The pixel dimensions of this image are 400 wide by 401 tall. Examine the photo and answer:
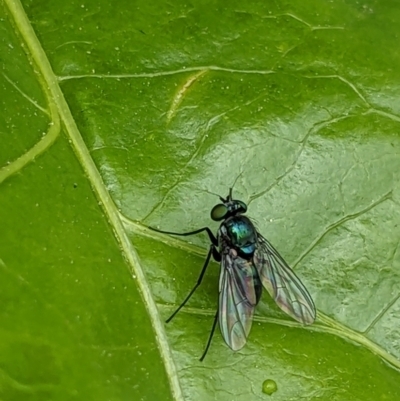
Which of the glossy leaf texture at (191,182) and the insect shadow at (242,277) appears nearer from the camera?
the glossy leaf texture at (191,182)

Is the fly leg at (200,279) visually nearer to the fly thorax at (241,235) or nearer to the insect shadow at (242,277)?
the insect shadow at (242,277)

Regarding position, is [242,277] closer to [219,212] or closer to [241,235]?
[241,235]

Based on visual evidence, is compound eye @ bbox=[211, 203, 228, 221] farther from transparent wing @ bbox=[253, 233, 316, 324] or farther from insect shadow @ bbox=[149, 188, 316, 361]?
transparent wing @ bbox=[253, 233, 316, 324]

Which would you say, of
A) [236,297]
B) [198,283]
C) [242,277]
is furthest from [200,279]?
[242,277]

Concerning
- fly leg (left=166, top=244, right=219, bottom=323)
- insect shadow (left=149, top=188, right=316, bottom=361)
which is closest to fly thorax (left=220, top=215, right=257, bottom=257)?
insect shadow (left=149, top=188, right=316, bottom=361)

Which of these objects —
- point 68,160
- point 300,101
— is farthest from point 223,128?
point 68,160

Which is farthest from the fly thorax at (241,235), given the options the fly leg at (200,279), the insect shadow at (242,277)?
the fly leg at (200,279)
